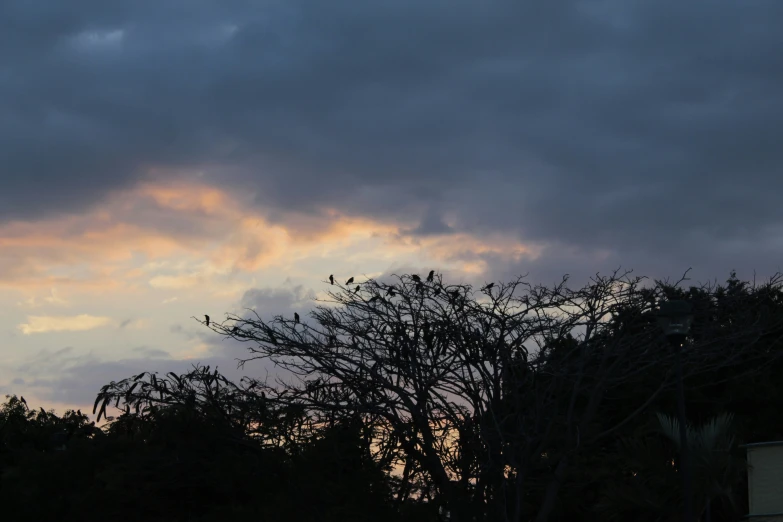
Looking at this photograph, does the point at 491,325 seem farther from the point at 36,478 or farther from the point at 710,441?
the point at 36,478

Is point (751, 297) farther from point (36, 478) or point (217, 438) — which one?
point (36, 478)

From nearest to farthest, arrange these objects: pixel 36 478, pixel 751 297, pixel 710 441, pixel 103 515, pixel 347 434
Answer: pixel 710 441, pixel 347 434, pixel 751 297, pixel 103 515, pixel 36 478

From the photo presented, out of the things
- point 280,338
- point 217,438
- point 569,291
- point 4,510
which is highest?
point 569,291

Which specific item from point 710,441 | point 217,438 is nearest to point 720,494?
point 710,441

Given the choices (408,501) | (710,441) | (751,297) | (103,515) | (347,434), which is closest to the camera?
(710,441)

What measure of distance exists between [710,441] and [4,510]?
2325 cm

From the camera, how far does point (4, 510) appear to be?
103ft

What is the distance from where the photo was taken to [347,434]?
2428cm

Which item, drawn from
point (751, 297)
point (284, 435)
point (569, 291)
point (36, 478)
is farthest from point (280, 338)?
point (751, 297)

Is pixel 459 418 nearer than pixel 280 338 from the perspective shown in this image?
Yes

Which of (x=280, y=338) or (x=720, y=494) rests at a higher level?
(x=280, y=338)

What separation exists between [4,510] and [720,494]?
76.0ft

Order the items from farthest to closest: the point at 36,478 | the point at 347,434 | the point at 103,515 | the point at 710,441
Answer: the point at 36,478
the point at 103,515
the point at 347,434
the point at 710,441

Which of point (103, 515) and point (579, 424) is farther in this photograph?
point (103, 515)
